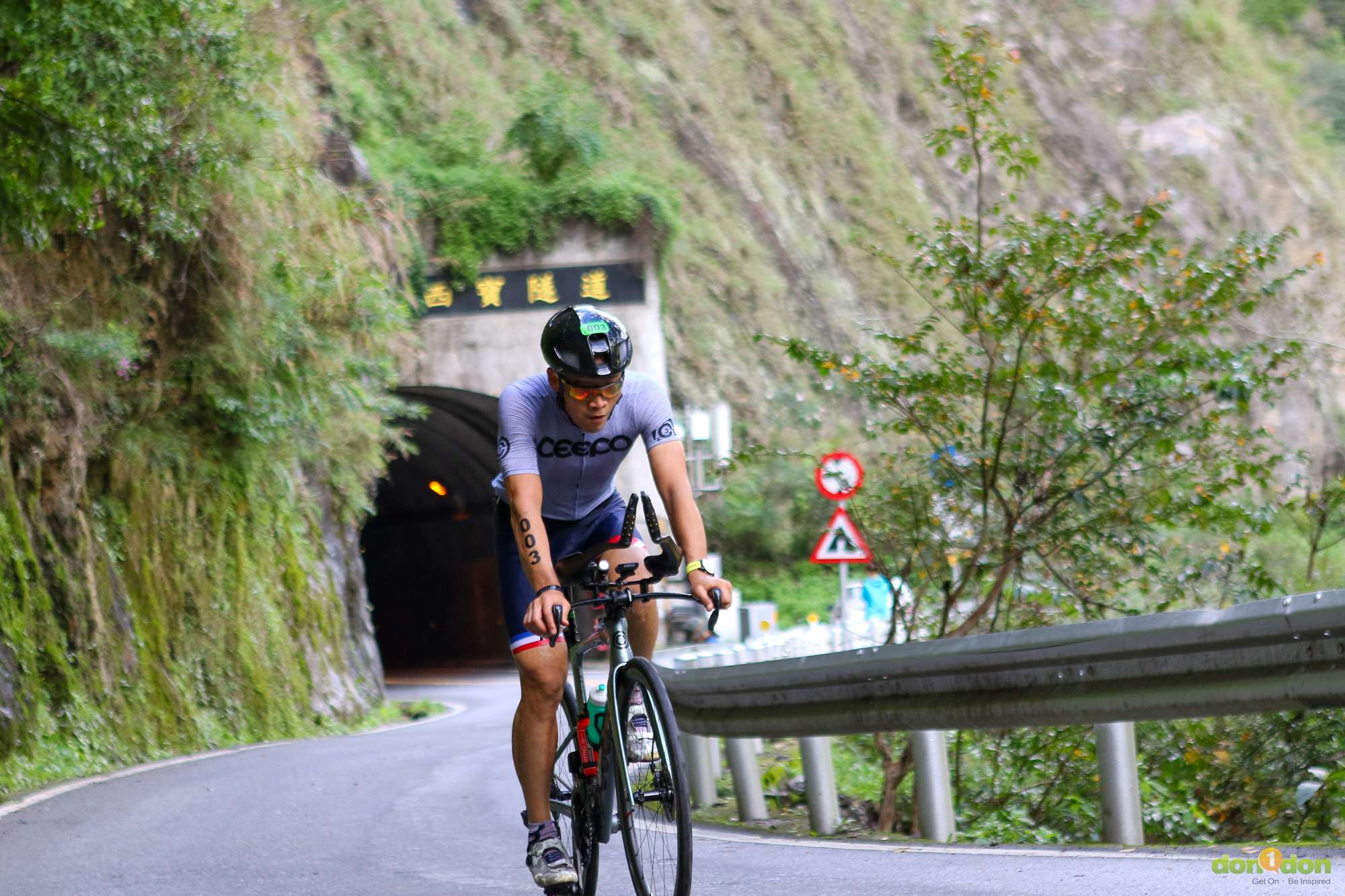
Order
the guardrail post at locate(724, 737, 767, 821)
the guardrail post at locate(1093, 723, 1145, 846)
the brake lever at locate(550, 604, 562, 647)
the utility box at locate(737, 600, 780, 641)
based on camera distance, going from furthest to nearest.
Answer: the utility box at locate(737, 600, 780, 641), the guardrail post at locate(724, 737, 767, 821), the guardrail post at locate(1093, 723, 1145, 846), the brake lever at locate(550, 604, 562, 647)

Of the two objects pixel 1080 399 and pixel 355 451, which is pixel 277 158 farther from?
pixel 1080 399

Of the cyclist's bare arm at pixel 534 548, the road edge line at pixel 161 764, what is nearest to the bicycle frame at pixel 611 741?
the cyclist's bare arm at pixel 534 548

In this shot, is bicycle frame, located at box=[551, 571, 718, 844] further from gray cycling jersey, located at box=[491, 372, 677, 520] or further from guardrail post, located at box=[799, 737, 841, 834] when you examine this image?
guardrail post, located at box=[799, 737, 841, 834]

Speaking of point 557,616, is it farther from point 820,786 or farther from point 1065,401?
point 1065,401

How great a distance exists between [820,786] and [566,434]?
2.86m

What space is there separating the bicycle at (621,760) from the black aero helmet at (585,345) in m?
0.45

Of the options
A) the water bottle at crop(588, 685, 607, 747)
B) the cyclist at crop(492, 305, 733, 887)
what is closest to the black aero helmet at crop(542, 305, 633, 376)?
the cyclist at crop(492, 305, 733, 887)

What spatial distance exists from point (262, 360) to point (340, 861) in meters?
8.57

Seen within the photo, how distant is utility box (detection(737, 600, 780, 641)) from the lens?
1264 inches

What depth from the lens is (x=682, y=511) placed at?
16.6 ft

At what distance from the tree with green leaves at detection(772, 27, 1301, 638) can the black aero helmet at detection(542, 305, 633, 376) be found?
4.49 m

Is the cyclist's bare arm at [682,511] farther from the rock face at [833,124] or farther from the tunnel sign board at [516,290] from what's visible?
the rock face at [833,124]

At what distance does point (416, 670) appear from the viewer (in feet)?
120

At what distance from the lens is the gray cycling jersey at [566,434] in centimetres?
516
